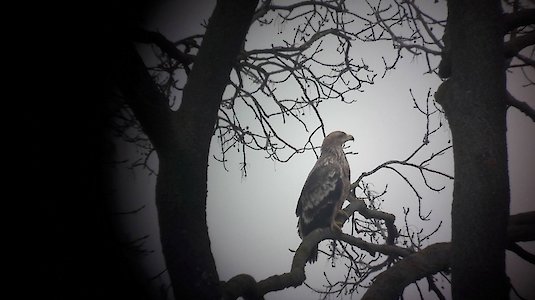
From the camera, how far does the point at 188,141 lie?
1317mm

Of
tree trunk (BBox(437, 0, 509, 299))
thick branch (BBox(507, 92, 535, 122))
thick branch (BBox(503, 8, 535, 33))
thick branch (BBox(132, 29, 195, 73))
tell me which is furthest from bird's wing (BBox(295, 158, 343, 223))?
thick branch (BBox(132, 29, 195, 73))

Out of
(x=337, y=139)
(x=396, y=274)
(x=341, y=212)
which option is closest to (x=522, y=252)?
(x=396, y=274)

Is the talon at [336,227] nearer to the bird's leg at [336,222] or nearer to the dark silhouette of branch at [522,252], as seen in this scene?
the bird's leg at [336,222]

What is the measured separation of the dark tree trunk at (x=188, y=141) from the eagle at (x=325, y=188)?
2287mm

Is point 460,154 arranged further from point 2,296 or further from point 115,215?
point 2,296

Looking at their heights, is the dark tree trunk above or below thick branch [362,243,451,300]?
above

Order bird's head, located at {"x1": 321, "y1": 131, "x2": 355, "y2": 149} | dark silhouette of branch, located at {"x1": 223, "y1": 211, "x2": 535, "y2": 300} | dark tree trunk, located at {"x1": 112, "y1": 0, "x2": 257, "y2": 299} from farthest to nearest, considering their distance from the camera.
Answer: bird's head, located at {"x1": 321, "y1": 131, "x2": 355, "y2": 149}, dark silhouette of branch, located at {"x1": 223, "y1": 211, "x2": 535, "y2": 300}, dark tree trunk, located at {"x1": 112, "y1": 0, "x2": 257, "y2": 299}

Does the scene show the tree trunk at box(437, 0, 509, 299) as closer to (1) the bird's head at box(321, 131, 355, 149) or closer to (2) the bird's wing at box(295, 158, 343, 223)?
(2) the bird's wing at box(295, 158, 343, 223)

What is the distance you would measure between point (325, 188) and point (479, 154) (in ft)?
7.81

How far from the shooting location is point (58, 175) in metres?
1.12

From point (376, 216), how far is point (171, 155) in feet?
7.67

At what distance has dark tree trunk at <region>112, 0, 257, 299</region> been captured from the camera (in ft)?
4.00

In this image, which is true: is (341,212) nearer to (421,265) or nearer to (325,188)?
(325,188)

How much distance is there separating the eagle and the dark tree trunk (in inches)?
90.1
